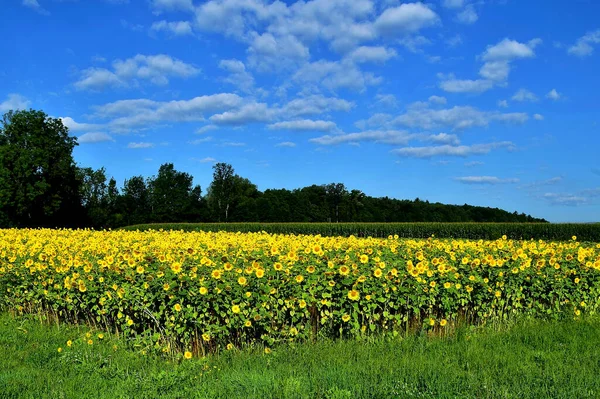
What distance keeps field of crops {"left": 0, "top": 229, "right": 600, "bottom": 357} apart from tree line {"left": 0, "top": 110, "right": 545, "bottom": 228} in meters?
33.7

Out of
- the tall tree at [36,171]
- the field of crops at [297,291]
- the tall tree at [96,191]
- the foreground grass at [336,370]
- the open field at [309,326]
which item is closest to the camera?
the foreground grass at [336,370]

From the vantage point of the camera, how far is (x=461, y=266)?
6250 mm

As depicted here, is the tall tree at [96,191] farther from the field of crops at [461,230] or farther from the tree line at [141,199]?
the field of crops at [461,230]

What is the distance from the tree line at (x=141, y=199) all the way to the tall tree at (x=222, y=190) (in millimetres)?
121

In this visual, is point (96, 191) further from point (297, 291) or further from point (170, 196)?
point (297, 291)

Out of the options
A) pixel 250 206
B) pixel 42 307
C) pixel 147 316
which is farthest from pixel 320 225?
pixel 250 206

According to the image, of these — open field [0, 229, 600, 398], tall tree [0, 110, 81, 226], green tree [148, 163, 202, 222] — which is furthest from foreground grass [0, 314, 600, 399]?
green tree [148, 163, 202, 222]

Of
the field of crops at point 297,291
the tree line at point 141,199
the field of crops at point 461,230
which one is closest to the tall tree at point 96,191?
the tree line at point 141,199

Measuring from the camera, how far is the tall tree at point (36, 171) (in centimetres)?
3591

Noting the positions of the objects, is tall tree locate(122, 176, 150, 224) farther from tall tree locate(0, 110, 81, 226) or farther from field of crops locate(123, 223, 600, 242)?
field of crops locate(123, 223, 600, 242)

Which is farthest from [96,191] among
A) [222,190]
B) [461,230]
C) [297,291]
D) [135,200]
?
[297,291]

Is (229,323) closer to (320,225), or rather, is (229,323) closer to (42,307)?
(42,307)

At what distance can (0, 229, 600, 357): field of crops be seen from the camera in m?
5.08

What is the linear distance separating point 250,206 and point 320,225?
30.3m
